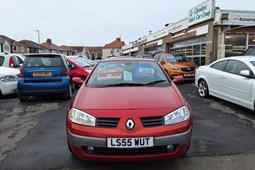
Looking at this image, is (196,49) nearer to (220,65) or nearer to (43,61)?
(220,65)

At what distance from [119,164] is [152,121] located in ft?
2.85

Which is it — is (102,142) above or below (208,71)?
below

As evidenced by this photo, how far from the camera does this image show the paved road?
322cm

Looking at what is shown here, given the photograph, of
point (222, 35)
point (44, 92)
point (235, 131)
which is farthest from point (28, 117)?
point (222, 35)

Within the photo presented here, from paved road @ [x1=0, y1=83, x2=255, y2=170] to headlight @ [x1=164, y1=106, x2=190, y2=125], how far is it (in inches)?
28.1

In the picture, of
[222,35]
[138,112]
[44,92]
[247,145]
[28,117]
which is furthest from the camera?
[222,35]

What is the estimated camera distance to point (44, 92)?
7.26 m

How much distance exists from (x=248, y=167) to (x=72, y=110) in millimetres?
2493

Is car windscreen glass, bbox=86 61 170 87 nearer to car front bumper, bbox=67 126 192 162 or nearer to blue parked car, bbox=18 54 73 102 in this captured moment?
car front bumper, bbox=67 126 192 162

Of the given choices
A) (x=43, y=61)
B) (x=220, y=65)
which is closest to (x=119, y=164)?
(x=220, y=65)

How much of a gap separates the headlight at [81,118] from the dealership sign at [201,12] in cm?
1380

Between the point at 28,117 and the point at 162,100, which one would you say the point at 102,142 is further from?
the point at 28,117

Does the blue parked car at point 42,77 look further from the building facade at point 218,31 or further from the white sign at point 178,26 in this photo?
the white sign at point 178,26

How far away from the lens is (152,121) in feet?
9.25
